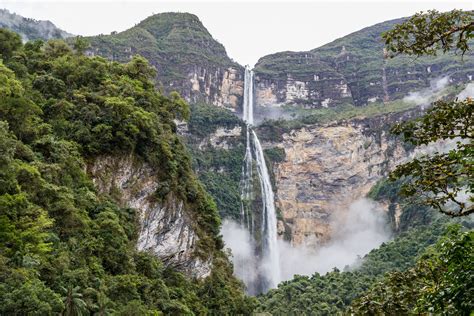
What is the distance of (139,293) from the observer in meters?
19.1

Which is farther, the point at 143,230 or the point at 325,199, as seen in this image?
the point at 325,199

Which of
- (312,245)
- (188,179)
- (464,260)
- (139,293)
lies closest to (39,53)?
(188,179)

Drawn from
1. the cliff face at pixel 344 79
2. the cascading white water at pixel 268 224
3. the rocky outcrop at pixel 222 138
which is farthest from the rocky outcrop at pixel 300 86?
the cascading white water at pixel 268 224

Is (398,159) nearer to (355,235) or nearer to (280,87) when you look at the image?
(355,235)

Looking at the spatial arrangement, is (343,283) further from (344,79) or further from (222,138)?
(344,79)

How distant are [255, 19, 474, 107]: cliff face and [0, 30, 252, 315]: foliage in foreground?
188 ft

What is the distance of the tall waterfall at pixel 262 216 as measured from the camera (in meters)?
54.6

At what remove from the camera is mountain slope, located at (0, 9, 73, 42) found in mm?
80312

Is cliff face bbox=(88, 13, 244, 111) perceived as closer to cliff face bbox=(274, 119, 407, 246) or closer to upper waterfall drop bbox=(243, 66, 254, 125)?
upper waterfall drop bbox=(243, 66, 254, 125)

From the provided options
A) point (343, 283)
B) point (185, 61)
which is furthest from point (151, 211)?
point (185, 61)

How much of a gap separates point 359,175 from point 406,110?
1085cm

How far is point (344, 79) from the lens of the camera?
88.2 m

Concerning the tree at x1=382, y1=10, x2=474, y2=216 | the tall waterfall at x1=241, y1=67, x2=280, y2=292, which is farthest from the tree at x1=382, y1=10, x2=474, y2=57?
the tall waterfall at x1=241, y1=67, x2=280, y2=292

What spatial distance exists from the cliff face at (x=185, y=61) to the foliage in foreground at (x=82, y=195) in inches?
1821
